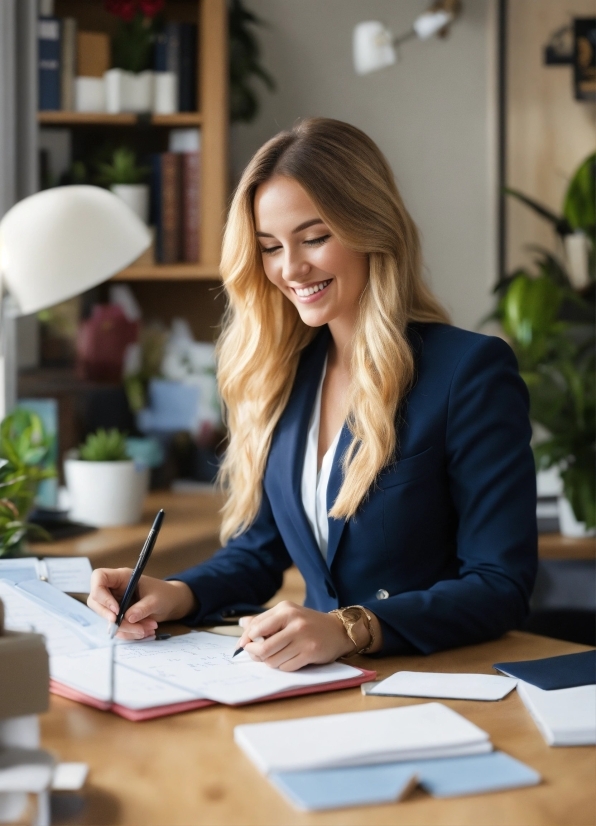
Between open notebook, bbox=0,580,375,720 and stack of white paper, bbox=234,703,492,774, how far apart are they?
0.35 feet

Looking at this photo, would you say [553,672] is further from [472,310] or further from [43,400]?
[472,310]

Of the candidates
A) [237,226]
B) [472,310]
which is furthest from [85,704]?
[472,310]

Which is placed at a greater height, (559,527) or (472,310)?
(472,310)

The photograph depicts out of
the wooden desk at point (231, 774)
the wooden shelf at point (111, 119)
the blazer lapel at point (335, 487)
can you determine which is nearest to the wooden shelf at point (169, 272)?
the wooden shelf at point (111, 119)

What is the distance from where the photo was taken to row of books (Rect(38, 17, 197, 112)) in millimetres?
2719

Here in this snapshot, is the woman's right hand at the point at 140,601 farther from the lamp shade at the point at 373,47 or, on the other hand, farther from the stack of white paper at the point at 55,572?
the lamp shade at the point at 373,47

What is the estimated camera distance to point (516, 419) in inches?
57.7

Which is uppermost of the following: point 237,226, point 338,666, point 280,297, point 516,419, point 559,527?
point 237,226

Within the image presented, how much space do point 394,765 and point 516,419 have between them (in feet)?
2.32

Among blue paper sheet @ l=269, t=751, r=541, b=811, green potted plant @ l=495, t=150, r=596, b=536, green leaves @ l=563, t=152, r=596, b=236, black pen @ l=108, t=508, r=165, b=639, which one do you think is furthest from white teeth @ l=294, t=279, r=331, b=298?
green leaves @ l=563, t=152, r=596, b=236

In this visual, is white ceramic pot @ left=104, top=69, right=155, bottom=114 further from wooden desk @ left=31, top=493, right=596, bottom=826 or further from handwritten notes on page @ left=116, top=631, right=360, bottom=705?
wooden desk @ left=31, top=493, right=596, bottom=826

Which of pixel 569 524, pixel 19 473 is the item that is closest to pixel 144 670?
pixel 19 473

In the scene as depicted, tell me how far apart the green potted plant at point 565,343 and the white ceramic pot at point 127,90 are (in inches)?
45.2

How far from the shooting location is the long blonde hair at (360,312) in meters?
1.53
